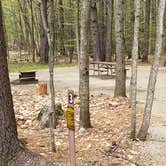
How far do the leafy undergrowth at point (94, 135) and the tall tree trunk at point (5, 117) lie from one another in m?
0.81

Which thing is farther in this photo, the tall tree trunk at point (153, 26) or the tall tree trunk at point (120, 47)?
the tall tree trunk at point (153, 26)

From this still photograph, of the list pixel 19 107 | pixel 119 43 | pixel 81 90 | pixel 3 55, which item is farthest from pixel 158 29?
pixel 19 107

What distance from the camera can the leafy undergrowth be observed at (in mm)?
5184

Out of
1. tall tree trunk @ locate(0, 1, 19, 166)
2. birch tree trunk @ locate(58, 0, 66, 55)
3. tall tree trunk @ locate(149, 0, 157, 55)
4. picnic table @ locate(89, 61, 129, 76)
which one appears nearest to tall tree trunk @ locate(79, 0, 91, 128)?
tall tree trunk @ locate(0, 1, 19, 166)

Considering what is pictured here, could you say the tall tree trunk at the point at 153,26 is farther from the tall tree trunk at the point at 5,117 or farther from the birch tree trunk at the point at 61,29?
the tall tree trunk at the point at 5,117

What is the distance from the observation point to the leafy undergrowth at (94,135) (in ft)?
17.0

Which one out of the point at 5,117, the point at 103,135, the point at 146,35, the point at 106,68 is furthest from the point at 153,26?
the point at 5,117

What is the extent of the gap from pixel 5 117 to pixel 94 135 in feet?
9.35

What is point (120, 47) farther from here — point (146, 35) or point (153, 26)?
point (153, 26)

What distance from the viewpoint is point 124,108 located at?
8.74 m

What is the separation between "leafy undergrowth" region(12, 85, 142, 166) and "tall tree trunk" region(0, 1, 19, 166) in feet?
2.64

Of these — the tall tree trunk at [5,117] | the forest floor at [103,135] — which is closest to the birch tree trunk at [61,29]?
the forest floor at [103,135]

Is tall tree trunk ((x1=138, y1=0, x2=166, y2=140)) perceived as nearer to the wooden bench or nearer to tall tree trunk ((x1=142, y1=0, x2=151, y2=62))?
the wooden bench

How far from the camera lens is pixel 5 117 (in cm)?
401
